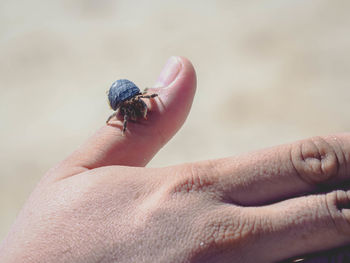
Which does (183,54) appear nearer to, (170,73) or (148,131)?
(170,73)

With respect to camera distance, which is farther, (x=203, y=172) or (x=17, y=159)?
(x=17, y=159)

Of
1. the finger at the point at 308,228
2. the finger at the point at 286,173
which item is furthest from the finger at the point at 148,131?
the finger at the point at 308,228

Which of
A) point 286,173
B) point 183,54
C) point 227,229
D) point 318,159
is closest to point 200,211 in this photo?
point 227,229

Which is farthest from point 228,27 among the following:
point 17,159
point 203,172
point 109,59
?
point 203,172

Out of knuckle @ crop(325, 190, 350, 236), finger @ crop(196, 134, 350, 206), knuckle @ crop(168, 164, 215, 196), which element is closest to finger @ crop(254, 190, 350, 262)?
knuckle @ crop(325, 190, 350, 236)

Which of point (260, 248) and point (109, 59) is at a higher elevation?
point (109, 59)

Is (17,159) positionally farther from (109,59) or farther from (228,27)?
(228,27)
